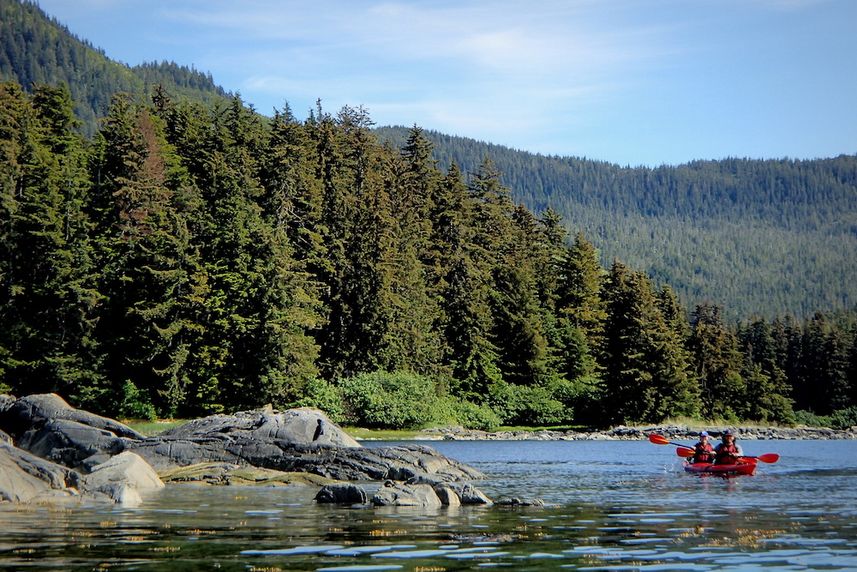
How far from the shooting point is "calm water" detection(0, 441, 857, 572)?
46.0 ft

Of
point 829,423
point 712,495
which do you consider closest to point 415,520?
point 712,495

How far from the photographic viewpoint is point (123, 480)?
83.5ft

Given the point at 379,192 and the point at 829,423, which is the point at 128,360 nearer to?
the point at 379,192

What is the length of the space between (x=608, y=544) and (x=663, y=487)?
15.0m

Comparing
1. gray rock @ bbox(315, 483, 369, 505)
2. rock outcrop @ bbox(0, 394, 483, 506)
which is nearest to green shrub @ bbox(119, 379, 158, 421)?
rock outcrop @ bbox(0, 394, 483, 506)

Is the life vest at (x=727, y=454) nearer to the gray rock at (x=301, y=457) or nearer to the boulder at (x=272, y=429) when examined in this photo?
the gray rock at (x=301, y=457)

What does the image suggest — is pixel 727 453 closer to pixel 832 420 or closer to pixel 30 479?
pixel 30 479

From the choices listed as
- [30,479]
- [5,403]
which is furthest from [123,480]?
[5,403]

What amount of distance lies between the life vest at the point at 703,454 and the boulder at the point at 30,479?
24289 mm

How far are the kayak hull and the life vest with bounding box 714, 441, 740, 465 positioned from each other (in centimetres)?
25

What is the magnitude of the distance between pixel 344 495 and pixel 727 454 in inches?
756

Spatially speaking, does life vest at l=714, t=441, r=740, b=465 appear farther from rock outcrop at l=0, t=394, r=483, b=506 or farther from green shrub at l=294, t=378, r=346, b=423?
green shrub at l=294, t=378, r=346, b=423

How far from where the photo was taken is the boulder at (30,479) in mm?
22922

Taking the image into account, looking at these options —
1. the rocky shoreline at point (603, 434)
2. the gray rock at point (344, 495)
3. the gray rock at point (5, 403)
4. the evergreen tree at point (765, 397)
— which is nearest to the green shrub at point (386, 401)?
the rocky shoreline at point (603, 434)
